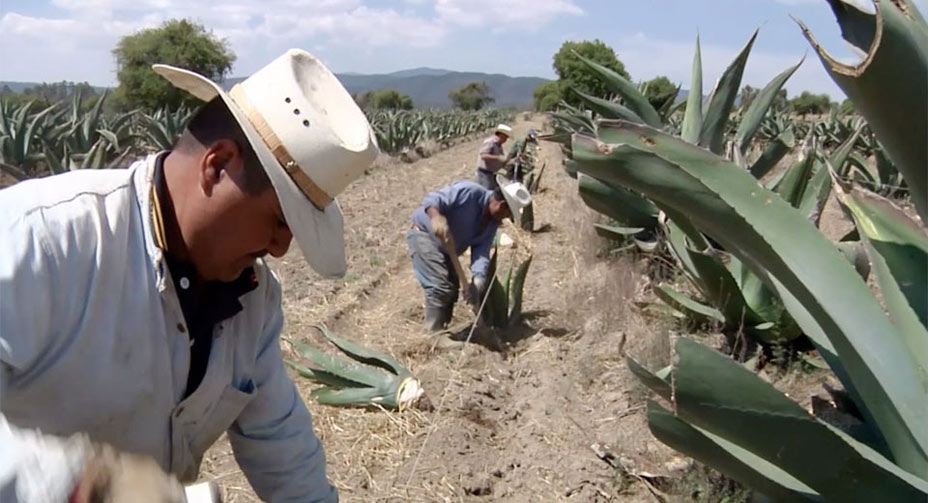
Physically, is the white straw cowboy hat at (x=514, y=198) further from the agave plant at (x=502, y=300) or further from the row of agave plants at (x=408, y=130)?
the row of agave plants at (x=408, y=130)

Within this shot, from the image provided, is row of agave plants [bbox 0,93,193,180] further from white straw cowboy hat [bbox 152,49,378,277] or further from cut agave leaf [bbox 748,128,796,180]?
white straw cowboy hat [bbox 152,49,378,277]

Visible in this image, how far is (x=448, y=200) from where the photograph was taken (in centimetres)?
659

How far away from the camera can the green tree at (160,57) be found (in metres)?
40.5

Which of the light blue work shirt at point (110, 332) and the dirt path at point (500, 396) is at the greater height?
the light blue work shirt at point (110, 332)

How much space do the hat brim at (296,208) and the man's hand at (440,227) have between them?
14.3 feet

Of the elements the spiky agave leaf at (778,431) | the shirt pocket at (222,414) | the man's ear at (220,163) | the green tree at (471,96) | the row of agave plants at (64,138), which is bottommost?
the green tree at (471,96)

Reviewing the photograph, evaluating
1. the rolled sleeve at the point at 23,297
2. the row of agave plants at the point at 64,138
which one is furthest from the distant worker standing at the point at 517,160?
the rolled sleeve at the point at 23,297

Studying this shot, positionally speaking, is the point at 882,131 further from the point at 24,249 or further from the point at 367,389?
the point at 367,389

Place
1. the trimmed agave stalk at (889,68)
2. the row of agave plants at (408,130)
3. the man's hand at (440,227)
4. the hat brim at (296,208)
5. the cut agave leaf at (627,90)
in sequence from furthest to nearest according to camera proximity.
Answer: the row of agave plants at (408,130), the man's hand at (440,227), the cut agave leaf at (627,90), the hat brim at (296,208), the trimmed agave stalk at (889,68)

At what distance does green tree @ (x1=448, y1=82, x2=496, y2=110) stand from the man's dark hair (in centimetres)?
8605

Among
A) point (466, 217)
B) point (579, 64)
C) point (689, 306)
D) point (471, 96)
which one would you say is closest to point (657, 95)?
point (466, 217)

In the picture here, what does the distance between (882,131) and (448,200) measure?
511cm

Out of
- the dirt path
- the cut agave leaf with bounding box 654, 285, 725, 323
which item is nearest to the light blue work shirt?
the dirt path

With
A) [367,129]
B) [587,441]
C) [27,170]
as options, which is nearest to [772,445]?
[367,129]
